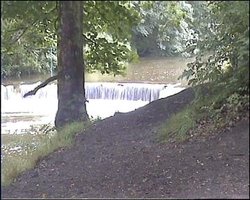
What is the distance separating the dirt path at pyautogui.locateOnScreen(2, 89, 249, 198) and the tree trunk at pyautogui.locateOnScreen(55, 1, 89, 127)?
5.26 ft

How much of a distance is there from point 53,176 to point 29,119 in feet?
33.7

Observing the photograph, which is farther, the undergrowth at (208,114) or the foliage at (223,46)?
the undergrowth at (208,114)

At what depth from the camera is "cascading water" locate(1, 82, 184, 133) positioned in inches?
686

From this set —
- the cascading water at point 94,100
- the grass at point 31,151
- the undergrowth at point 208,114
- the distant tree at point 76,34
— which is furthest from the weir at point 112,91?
the undergrowth at point 208,114

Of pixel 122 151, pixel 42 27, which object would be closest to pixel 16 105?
pixel 42 27

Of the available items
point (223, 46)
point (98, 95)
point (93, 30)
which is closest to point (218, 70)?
point (223, 46)

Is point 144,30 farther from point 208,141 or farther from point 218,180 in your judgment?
point 218,180

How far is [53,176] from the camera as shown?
6738 mm

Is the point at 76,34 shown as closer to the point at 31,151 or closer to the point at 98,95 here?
the point at 31,151

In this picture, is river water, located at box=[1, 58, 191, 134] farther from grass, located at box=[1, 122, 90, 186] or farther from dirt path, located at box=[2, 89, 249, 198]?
dirt path, located at box=[2, 89, 249, 198]

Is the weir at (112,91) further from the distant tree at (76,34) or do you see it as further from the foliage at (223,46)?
the foliage at (223,46)

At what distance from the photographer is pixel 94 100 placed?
19688 mm

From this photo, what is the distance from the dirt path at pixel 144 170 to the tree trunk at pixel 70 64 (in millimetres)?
1604

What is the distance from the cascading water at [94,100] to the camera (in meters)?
17.4
